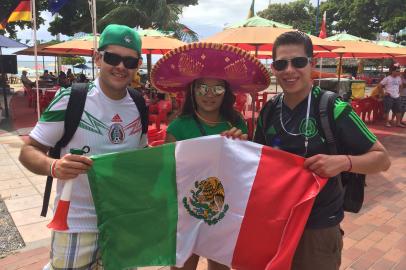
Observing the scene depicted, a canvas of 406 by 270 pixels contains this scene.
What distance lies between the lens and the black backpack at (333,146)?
1890 mm

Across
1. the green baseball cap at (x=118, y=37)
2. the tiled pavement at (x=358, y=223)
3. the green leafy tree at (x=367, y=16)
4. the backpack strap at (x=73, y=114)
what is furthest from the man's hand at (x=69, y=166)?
the green leafy tree at (x=367, y=16)

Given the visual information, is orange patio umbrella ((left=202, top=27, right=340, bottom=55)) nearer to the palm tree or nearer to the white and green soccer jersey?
the white and green soccer jersey

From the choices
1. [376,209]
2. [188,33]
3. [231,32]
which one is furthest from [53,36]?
[376,209]

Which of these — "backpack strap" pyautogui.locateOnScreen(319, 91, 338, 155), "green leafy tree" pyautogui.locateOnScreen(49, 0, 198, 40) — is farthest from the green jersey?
"green leafy tree" pyautogui.locateOnScreen(49, 0, 198, 40)

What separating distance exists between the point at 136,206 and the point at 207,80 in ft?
3.06

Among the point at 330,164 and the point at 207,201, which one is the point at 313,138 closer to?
the point at 330,164

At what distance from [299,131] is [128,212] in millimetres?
1046

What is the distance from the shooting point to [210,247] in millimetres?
2289

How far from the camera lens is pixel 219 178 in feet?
7.24

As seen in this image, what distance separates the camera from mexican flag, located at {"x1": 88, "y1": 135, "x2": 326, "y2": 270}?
6.50 ft

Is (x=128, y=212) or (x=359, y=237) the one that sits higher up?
(x=128, y=212)

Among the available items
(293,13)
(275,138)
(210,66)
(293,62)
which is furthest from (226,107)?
(293,13)

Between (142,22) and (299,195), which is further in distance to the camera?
(142,22)

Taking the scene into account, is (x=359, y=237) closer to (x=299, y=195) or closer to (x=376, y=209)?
(x=376, y=209)
